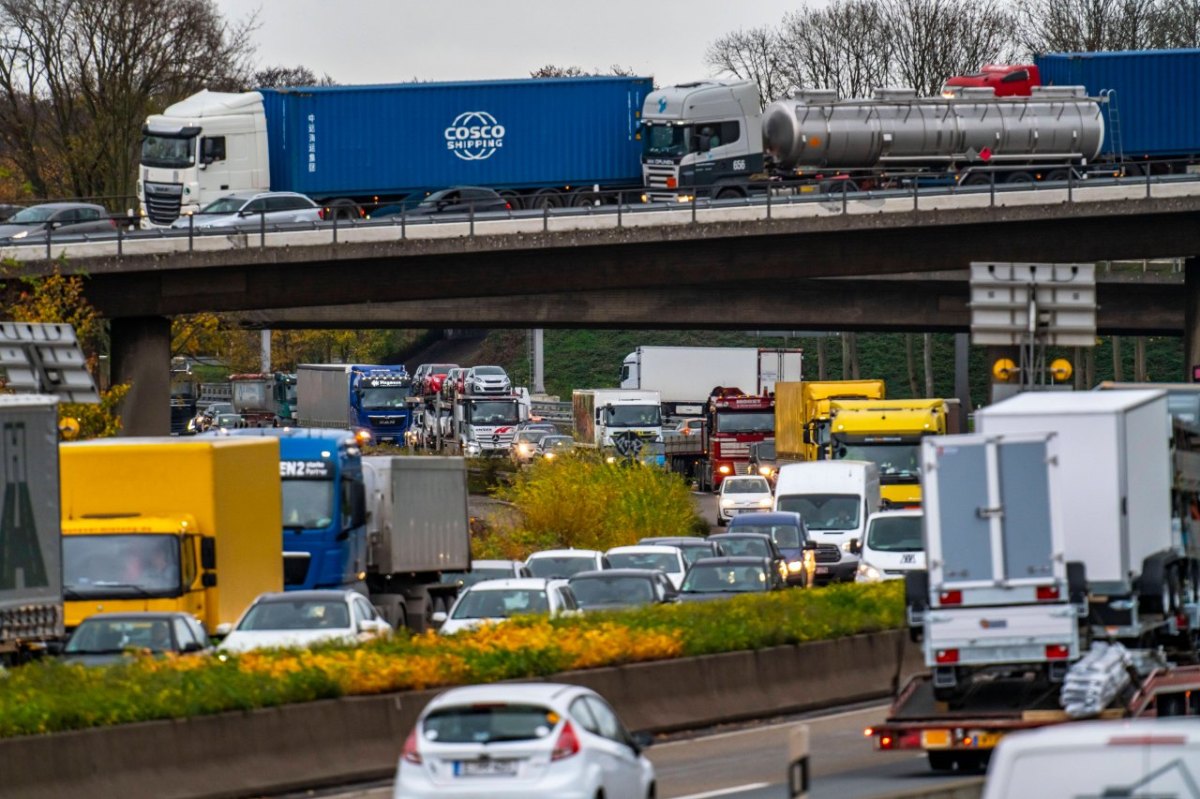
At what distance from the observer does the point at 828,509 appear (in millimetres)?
44562

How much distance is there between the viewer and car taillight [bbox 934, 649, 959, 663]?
18.5 metres

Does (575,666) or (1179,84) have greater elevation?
(1179,84)

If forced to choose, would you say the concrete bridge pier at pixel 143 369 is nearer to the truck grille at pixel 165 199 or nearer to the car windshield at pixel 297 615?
the truck grille at pixel 165 199

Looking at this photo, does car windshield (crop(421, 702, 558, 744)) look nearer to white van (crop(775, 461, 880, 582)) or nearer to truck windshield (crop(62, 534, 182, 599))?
truck windshield (crop(62, 534, 182, 599))

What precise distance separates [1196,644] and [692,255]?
126 feet

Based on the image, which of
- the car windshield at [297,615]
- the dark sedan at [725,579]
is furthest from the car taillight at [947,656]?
the dark sedan at [725,579]

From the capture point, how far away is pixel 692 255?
59656 millimetres

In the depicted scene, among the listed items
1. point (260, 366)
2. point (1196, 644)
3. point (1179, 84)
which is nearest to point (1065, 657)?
point (1196, 644)

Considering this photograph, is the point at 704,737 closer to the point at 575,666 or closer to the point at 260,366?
the point at 575,666

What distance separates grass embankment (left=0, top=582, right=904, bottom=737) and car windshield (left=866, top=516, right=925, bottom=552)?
8525mm

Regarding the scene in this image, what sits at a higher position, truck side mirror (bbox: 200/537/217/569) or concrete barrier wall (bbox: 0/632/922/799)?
truck side mirror (bbox: 200/537/217/569)

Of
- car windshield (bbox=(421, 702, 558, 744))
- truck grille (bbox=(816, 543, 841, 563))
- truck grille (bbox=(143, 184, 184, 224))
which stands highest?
truck grille (bbox=(143, 184, 184, 224))

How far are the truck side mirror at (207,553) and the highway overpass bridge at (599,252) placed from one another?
28571 millimetres

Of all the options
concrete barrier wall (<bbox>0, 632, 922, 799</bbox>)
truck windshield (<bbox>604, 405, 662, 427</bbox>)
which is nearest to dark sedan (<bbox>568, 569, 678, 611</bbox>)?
concrete barrier wall (<bbox>0, 632, 922, 799</bbox>)
